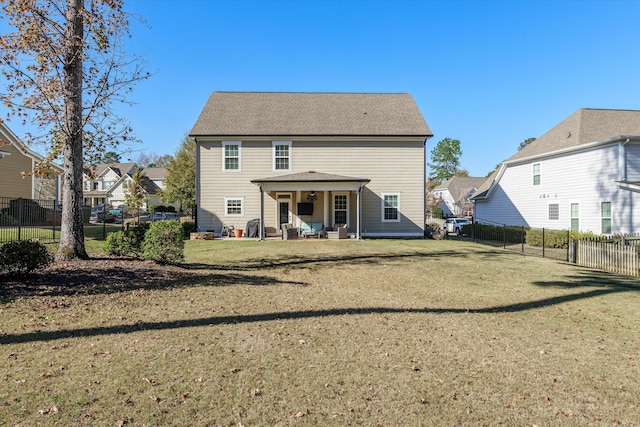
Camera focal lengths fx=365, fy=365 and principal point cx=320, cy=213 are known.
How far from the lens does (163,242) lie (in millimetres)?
9766

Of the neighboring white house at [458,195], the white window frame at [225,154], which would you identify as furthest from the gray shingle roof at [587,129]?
the neighboring white house at [458,195]

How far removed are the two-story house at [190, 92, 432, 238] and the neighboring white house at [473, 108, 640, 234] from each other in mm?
8154

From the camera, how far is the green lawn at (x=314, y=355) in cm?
335

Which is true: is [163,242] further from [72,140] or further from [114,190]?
[114,190]

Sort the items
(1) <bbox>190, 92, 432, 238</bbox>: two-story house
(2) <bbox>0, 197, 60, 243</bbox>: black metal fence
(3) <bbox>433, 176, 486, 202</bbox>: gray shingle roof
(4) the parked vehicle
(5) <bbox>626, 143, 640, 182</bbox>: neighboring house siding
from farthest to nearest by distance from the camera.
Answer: (3) <bbox>433, 176, 486, 202</bbox>: gray shingle roof
(4) the parked vehicle
(1) <bbox>190, 92, 432, 238</bbox>: two-story house
(5) <bbox>626, 143, 640, 182</bbox>: neighboring house siding
(2) <bbox>0, 197, 60, 243</bbox>: black metal fence

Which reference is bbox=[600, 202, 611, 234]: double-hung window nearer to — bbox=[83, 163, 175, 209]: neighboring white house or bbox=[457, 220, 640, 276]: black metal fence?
bbox=[457, 220, 640, 276]: black metal fence

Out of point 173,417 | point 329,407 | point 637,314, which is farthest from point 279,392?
point 637,314

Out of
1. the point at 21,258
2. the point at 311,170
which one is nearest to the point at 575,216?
the point at 311,170

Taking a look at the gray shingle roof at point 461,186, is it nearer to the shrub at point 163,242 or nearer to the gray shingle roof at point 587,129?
the gray shingle roof at point 587,129

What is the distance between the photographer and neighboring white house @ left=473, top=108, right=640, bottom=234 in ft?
61.1

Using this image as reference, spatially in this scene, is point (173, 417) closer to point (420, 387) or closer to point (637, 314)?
point (420, 387)

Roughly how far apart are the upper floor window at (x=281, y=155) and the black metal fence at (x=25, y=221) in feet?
37.4

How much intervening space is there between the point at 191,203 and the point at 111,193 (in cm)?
2339

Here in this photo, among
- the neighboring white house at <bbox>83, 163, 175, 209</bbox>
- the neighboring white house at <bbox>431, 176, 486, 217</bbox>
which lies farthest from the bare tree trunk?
the neighboring white house at <bbox>431, 176, 486, 217</bbox>
